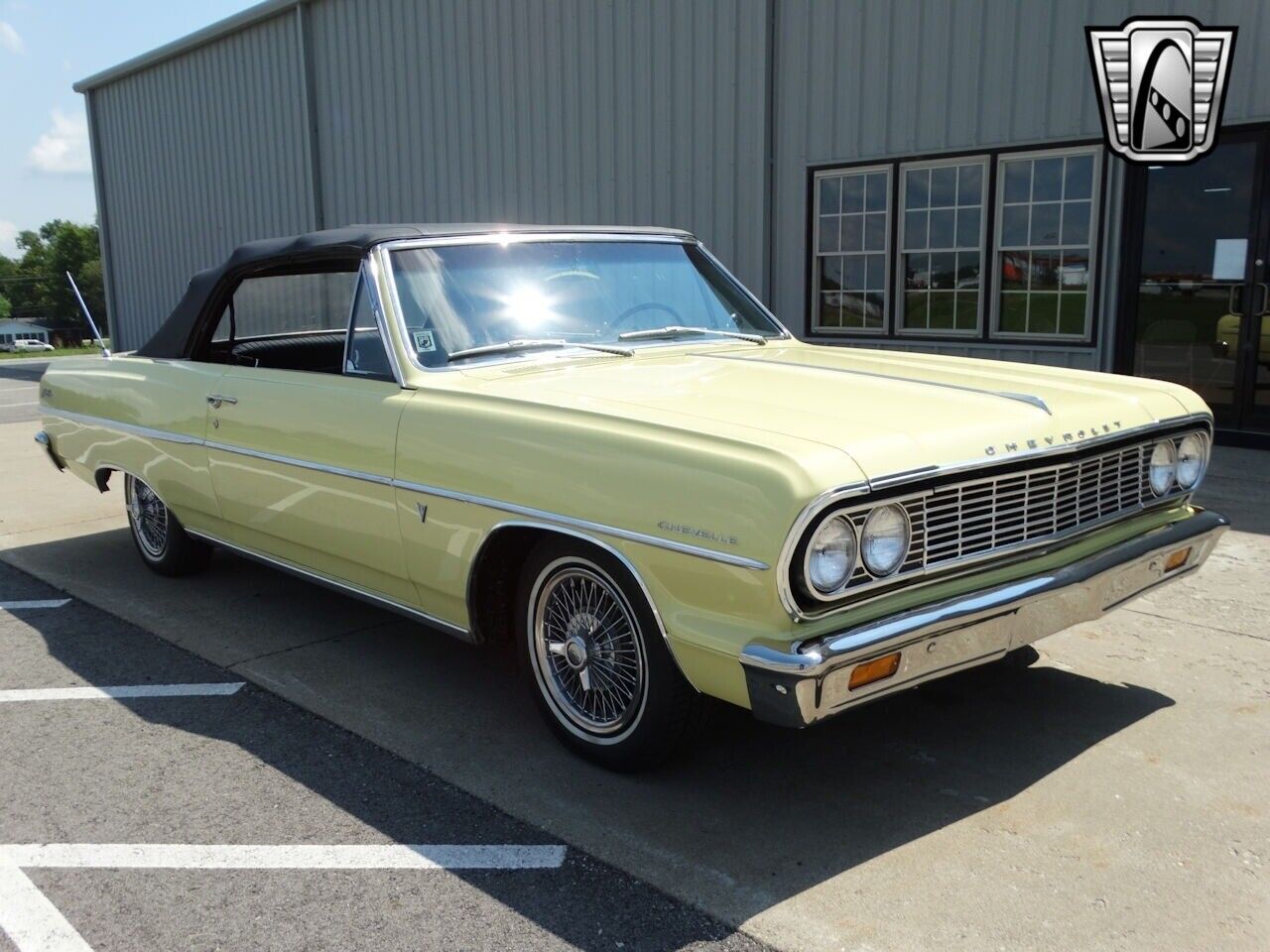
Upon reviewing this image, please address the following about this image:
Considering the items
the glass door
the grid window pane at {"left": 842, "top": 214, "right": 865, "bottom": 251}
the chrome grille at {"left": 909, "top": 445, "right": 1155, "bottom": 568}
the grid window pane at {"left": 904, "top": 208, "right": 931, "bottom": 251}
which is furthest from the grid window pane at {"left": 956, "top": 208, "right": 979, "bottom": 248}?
the chrome grille at {"left": 909, "top": 445, "right": 1155, "bottom": 568}

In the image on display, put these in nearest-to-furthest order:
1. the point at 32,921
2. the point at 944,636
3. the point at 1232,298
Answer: the point at 32,921
the point at 944,636
the point at 1232,298

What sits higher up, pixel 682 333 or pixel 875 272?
pixel 875 272

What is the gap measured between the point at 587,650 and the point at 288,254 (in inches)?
91.4

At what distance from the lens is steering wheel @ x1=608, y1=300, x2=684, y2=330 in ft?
14.1

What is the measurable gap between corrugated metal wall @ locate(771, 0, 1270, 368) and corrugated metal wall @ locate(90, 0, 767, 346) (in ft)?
1.08

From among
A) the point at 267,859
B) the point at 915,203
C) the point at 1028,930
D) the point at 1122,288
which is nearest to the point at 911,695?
the point at 1028,930

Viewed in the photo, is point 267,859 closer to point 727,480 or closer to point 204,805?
point 204,805

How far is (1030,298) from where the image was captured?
922 centimetres

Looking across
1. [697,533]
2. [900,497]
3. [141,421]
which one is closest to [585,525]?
[697,533]

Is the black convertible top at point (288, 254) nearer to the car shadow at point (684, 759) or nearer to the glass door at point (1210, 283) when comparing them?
the car shadow at point (684, 759)

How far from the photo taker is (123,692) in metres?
4.24

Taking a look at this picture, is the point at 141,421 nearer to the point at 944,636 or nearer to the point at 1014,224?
the point at 944,636

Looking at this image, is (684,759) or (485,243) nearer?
(684,759)

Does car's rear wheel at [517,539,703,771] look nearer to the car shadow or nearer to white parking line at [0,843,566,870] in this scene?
the car shadow
